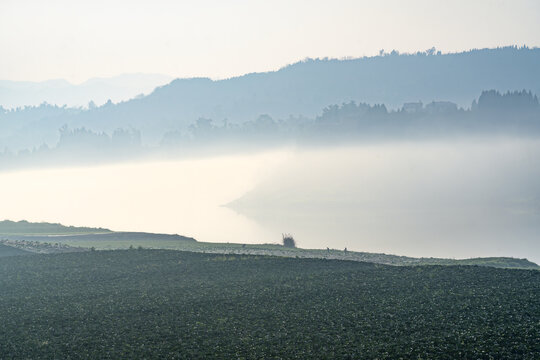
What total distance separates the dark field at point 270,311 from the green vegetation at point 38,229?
4877cm

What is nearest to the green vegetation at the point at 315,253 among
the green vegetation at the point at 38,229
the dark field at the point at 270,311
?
the dark field at the point at 270,311

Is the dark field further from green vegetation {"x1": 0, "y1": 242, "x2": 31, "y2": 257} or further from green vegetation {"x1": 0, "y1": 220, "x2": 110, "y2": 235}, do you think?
green vegetation {"x1": 0, "y1": 220, "x2": 110, "y2": 235}

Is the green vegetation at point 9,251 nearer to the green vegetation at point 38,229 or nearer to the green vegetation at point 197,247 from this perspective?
the green vegetation at point 197,247

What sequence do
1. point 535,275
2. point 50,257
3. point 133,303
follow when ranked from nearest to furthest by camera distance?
point 133,303 < point 535,275 < point 50,257

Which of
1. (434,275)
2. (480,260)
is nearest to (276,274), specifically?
(434,275)

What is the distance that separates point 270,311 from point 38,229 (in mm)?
81613

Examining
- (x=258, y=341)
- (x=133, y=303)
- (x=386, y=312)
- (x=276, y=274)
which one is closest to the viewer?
(x=258, y=341)

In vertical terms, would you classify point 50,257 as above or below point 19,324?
above

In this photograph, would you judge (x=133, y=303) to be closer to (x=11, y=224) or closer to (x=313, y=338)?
(x=313, y=338)

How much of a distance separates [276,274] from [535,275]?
64.0 ft

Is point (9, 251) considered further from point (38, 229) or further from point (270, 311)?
point (270, 311)

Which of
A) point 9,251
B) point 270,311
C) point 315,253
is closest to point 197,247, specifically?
point 315,253

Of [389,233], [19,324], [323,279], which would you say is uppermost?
[389,233]

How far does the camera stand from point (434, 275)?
165 ft
